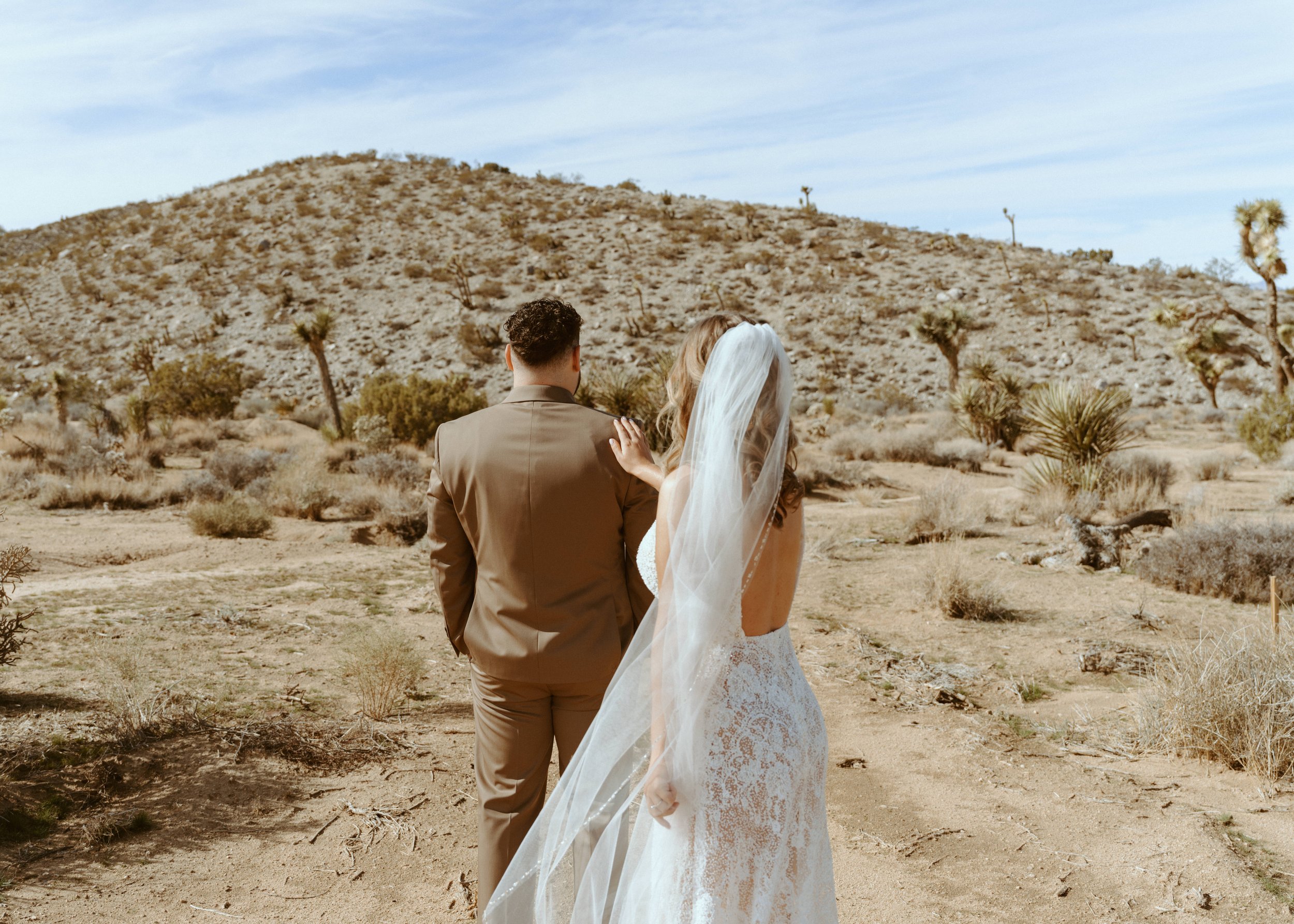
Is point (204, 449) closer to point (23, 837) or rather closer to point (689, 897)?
point (23, 837)

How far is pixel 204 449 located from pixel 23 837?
1639cm

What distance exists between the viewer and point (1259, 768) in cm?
446

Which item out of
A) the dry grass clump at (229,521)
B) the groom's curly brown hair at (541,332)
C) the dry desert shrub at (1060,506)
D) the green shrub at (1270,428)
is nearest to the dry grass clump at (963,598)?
the dry desert shrub at (1060,506)

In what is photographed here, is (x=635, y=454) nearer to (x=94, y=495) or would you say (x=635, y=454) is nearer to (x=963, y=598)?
(x=963, y=598)

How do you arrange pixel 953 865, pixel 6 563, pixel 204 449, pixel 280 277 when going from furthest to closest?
pixel 280 277 < pixel 204 449 < pixel 6 563 < pixel 953 865

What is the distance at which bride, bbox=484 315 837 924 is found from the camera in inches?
82.0

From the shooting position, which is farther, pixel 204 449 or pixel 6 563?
pixel 204 449

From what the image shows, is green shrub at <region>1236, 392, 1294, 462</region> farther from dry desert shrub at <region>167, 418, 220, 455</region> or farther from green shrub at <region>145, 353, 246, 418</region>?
green shrub at <region>145, 353, 246, 418</region>

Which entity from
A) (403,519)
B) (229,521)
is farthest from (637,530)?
(229,521)

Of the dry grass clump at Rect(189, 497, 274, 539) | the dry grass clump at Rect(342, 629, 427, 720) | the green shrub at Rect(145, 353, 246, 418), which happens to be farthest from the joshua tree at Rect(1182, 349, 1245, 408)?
the dry grass clump at Rect(342, 629, 427, 720)

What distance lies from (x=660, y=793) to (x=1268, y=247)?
2362cm

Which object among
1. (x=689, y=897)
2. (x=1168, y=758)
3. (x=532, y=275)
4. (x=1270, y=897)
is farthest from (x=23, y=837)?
(x=532, y=275)

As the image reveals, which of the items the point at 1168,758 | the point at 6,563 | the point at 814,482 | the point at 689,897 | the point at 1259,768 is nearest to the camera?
the point at 689,897

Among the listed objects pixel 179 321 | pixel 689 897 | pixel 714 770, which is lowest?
pixel 689 897
